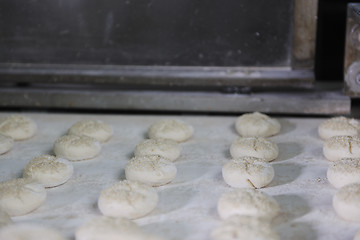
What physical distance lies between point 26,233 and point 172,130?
4.30ft

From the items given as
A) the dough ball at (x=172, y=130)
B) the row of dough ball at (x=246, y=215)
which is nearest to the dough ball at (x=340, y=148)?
the row of dough ball at (x=246, y=215)

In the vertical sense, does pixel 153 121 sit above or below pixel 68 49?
below

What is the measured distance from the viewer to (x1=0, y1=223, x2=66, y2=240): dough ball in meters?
1.67

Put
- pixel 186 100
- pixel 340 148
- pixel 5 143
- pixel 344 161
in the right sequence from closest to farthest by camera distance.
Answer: pixel 344 161, pixel 340 148, pixel 5 143, pixel 186 100

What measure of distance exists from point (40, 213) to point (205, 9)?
1668 millimetres

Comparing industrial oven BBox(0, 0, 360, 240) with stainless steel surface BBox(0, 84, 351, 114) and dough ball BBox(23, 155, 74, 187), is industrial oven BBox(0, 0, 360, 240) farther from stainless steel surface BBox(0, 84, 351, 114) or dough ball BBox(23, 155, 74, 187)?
dough ball BBox(23, 155, 74, 187)

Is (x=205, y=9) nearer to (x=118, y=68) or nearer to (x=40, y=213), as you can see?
(x=118, y=68)

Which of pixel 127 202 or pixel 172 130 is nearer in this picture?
pixel 127 202

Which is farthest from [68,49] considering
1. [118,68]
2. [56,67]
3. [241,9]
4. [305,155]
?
[305,155]

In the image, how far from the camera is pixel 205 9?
3062mm

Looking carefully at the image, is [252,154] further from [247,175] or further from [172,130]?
[172,130]

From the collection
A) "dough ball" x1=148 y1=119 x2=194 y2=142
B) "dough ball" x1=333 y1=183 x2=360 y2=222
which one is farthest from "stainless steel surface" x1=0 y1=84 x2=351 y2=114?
"dough ball" x1=333 y1=183 x2=360 y2=222

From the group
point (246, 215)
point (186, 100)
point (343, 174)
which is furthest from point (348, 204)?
point (186, 100)

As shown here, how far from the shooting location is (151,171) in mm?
2295
